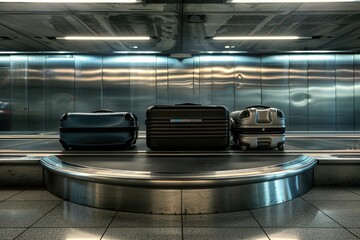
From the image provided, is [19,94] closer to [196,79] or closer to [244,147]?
[196,79]

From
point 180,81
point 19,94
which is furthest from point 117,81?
point 19,94

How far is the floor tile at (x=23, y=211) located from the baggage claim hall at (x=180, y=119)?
0.05 feet

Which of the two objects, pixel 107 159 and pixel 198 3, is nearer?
pixel 107 159

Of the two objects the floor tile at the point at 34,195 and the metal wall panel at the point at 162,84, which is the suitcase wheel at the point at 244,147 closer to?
the floor tile at the point at 34,195

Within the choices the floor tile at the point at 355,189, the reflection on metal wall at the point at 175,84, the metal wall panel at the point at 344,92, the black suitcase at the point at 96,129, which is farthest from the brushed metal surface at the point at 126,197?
the metal wall panel at the point at 344,92

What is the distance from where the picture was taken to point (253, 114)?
3.20 meters

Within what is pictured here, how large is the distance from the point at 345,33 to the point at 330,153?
5.46 metres

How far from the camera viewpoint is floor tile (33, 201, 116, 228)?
1979 millimetres

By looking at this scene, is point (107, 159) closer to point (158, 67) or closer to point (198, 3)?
point (198, 3)

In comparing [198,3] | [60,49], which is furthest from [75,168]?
[60,49]

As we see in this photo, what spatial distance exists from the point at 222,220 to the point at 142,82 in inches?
320

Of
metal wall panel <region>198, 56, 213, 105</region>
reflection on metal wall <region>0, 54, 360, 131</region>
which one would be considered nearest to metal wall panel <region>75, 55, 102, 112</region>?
reflection on metal wall <region>0, 54, 360, 131</region>

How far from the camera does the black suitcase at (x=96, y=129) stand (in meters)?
3.23

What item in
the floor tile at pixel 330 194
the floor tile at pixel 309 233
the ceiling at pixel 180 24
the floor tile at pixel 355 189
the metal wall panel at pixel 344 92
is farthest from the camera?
the metal wall panel at pixel 344 92
